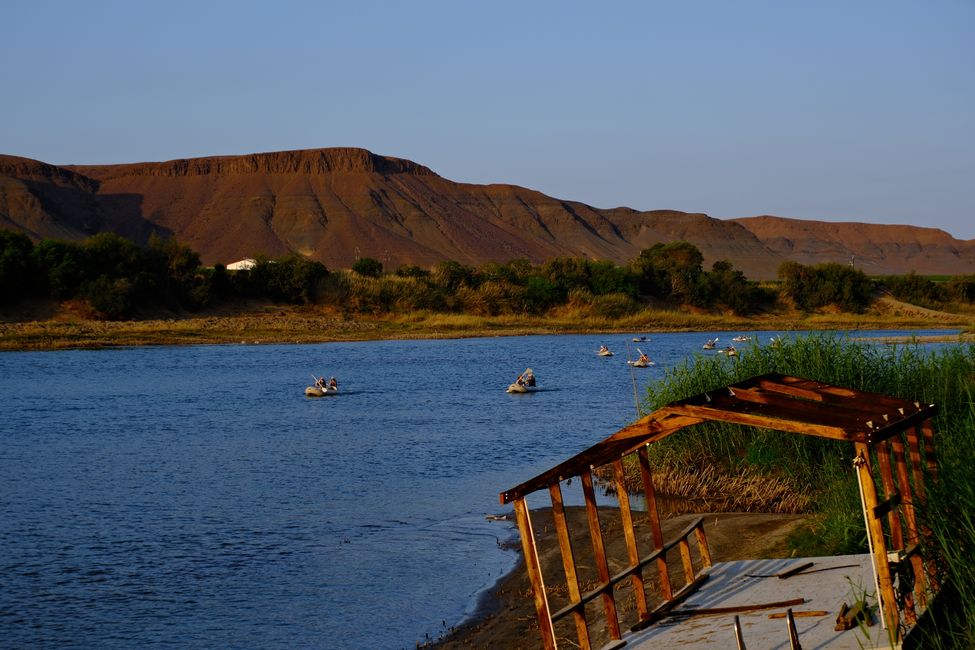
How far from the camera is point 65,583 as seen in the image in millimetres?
13172

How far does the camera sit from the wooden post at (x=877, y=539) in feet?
21.9

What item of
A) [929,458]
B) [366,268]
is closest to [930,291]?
[366,268]

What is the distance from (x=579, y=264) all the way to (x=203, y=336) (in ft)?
119

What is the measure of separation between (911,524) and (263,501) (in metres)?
12.6

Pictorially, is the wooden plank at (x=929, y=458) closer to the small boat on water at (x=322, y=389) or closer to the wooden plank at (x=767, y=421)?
the wooden plank at (x=767, y=421)

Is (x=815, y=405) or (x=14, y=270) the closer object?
(x=815, y=405)

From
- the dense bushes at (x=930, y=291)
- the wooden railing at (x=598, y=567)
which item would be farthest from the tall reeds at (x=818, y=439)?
the dense bushes at (x=930, y=291)

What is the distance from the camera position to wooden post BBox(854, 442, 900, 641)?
263 inches

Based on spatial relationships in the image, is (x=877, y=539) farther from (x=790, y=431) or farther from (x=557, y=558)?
(x=557, y=558)

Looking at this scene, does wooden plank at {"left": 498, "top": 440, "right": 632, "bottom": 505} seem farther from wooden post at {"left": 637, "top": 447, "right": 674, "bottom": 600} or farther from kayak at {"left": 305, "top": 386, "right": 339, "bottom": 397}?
kayak at {"left": 305, "top": 386, "right": 339, "bottom": 397}

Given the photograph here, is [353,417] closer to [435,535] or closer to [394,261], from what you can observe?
[435,535]

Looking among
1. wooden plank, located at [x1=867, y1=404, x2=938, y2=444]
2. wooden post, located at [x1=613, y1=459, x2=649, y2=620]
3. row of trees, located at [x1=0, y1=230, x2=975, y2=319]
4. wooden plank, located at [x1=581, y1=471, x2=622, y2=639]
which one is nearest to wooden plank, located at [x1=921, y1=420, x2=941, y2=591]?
wooden plank, located at [x1=867, y1=404, x2=938, y2=444]

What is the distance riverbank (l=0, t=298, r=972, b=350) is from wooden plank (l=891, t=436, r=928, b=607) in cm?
5343

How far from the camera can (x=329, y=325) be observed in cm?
6969
